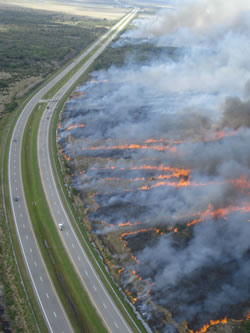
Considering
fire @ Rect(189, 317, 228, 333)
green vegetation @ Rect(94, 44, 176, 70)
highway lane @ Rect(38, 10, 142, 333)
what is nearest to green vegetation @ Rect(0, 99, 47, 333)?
highway lane @ Rect(38, 10, 142, 333)

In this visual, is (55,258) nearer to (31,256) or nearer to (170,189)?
(31,256)

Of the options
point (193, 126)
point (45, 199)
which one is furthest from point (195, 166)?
point (45, 199)

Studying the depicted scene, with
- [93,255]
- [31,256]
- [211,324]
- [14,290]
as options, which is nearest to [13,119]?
[31,256]

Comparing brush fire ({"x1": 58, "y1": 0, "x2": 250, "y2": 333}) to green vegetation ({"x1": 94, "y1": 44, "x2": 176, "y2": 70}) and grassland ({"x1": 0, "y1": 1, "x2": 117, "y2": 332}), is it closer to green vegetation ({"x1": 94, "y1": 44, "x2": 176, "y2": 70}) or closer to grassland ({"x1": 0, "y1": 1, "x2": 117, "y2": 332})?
grassland ({"x1": 0, "y1": 1, "x2": 117, "y2": 332})

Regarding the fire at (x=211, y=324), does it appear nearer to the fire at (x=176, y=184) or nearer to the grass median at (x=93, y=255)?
the grass median at (x=93, y=255)

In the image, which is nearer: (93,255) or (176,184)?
(93,255)

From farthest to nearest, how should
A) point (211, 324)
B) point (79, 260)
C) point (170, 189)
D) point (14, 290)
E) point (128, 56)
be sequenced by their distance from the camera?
1. point (128, 56)
2. point (170, 189)
3. point (79, 260)
4. point (14, 290)
5. point (211, 324)
